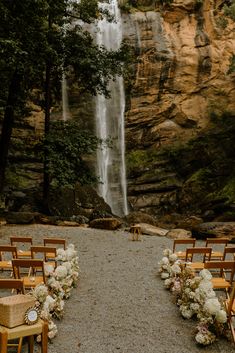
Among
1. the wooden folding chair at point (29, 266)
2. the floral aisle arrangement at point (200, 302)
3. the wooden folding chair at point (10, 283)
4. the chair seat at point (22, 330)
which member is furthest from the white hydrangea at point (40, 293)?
the floral aisle arrangement at point (200, 302)

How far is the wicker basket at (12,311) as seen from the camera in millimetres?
4391

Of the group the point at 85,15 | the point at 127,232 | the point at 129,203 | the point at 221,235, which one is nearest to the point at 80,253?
the point at 127,232

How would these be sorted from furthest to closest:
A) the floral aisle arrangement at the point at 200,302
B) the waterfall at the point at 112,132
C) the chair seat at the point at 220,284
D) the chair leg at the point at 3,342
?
the waterfall at the point at 112,132
the chair seat at the point at 220,284
the floral aisle arrangement at the point at 200,302
the chair leg at the point at 3,342

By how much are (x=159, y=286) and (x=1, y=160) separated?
10869 millimetres

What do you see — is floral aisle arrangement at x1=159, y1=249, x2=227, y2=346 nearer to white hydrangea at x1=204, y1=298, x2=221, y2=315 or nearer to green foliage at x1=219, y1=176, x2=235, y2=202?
white hydrangea at x1=204, y1=298, x2=221, y2=315

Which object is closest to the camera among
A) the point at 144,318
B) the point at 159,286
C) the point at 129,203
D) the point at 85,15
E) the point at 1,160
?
the point at 144,318

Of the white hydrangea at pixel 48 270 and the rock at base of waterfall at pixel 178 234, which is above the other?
the rock at base of waterfall at pixel 178 234

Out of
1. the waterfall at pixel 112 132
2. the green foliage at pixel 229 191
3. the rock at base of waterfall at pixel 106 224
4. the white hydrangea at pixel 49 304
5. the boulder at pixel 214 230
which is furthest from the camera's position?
the waterfall at pixel 112 132

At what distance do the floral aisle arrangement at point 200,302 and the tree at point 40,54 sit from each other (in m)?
8.90

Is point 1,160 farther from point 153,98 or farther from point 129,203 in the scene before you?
point 153,98

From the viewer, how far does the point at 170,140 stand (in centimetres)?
2908

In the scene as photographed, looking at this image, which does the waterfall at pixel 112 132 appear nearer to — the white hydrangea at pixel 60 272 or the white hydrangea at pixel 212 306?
the white hydrangea at pixel 60 272

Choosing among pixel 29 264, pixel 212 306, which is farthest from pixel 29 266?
pixel 212 306

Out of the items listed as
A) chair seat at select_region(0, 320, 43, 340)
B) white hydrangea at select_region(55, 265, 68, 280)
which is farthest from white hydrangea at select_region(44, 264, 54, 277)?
chair seat at select_region(0, 320, 43, 340)
